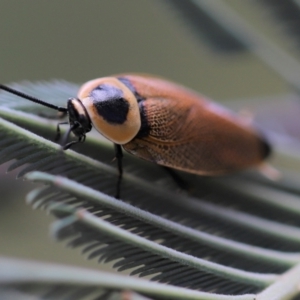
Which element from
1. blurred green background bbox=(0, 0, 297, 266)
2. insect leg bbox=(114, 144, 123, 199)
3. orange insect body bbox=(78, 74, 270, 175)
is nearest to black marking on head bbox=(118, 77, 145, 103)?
orange insect body bbox=(78, 74, 270, 175)

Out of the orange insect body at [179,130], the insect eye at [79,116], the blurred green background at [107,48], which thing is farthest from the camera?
the blurred green background at [107,48]

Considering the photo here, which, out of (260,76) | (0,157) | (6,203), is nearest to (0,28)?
(260,76)

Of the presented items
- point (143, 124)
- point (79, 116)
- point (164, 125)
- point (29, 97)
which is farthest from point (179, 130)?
point (29, 97)

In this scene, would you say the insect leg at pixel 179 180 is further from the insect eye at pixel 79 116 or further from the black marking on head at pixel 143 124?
the insect eye at pixel 79 116

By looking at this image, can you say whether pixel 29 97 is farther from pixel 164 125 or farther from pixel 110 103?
pixel 164 125

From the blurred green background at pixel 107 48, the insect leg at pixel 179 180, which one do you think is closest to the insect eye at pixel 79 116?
the insect leg at pixel 179 180
